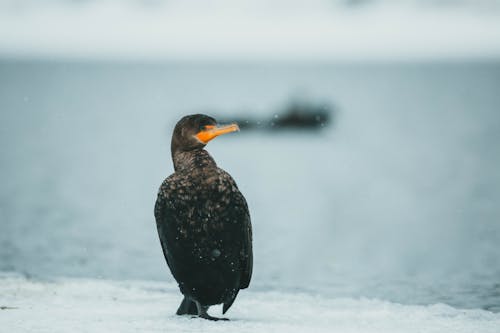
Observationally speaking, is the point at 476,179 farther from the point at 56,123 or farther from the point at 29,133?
the point at 56,123

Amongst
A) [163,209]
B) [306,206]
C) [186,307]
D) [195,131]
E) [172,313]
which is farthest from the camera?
[306,206]

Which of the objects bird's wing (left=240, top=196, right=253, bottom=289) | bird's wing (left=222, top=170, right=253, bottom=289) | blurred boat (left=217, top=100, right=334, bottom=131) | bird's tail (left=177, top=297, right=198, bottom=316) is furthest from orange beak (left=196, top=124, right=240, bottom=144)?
blurred boat (left=217, top=100, right=334, bottom=131)

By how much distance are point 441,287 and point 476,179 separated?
18.6 m

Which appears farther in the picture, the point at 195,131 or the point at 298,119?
the point at 298,119

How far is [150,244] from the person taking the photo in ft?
45.6

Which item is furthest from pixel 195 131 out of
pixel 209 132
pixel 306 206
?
pixel 306 206

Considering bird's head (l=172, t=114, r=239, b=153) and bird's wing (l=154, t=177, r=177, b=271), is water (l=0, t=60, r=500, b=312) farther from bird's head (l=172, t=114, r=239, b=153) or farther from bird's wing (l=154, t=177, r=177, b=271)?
bird's head (l=172, t=114, r=239, b=153)

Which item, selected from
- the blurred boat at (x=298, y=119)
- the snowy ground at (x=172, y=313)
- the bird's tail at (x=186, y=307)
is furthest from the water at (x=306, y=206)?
the bird's tail at (x=186, y=307)

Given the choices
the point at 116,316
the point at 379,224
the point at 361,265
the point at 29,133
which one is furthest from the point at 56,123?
the point at 116,316

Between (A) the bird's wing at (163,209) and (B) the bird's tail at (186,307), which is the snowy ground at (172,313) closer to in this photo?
(B) the bird's tail at (186,307)

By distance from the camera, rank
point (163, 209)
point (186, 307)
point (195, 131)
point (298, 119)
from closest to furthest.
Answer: point (163, 209), point (195, 131), point (186, 307), point (298, 119)

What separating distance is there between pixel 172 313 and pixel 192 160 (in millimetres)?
1330

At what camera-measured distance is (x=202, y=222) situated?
5.26 m

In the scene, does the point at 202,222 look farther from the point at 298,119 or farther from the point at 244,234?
the point at 298,119
